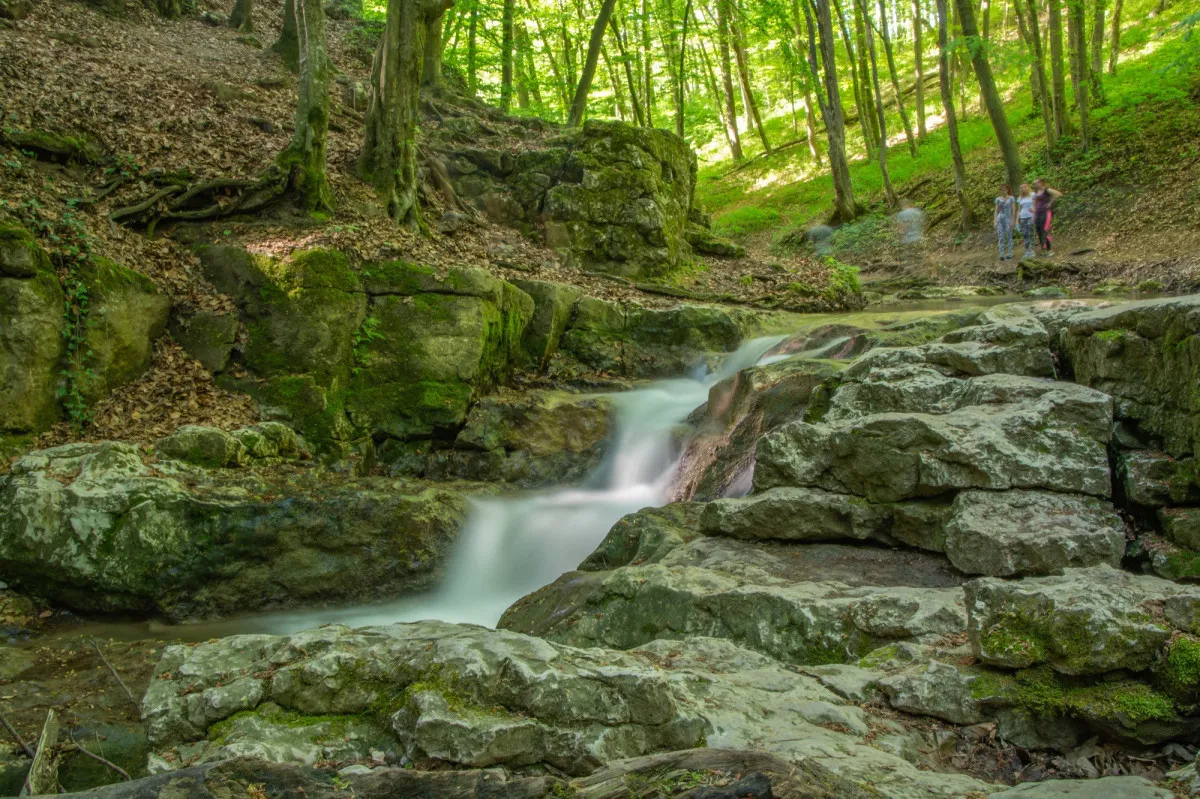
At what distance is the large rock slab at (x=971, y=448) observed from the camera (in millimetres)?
5359

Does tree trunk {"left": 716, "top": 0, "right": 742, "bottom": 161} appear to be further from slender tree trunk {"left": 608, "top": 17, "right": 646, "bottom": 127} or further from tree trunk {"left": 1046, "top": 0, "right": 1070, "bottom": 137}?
tree trunk {"left": 1046, "top": 0, "right": 1070, "bottom": 137}

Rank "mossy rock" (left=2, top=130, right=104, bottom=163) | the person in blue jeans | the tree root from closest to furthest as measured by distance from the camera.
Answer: "mossy rock" (left=2, top=130, right=104, bottom=163)
the tree root
the person in blue jeans

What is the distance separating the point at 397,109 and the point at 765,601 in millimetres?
10740

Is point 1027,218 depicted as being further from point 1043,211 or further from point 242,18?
point 242,18

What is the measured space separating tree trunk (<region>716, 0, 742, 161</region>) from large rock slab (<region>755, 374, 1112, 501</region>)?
23765 mm

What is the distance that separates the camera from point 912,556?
5.56 metres

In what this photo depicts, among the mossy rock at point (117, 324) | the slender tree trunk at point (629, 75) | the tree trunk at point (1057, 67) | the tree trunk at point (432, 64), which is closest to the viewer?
the mossy rock at point (117, 324)

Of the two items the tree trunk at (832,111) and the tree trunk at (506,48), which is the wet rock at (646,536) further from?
the tree trunk at (832,111)

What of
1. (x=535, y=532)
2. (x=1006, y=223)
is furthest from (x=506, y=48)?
(x=535, y=532)

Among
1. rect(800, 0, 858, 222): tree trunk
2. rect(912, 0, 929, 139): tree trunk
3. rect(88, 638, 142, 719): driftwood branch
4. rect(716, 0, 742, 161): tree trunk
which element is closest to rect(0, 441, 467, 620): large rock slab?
rect(88, 638, 142, 719): driftwood branch

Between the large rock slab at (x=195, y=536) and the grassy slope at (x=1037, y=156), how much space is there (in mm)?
14489

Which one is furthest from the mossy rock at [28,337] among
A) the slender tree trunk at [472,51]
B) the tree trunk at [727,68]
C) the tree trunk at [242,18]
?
the tree trunk at [727,68]

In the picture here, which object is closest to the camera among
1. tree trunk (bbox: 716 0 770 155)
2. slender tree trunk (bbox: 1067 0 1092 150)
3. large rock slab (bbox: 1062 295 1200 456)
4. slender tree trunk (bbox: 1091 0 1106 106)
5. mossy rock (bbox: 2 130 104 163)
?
large rock slab (bbox: 1062 295 1200 456)

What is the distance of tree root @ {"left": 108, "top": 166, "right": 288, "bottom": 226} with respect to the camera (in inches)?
389
